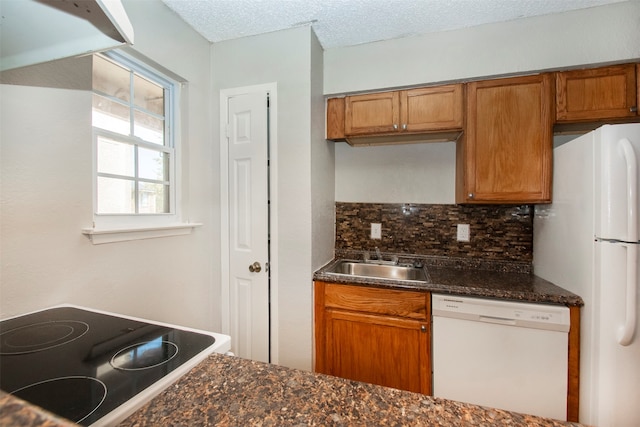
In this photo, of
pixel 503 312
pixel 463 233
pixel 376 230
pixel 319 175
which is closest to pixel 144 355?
pixel 319 175

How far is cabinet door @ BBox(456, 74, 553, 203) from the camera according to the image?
1645 mm

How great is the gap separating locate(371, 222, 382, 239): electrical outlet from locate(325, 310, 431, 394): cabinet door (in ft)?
2.42

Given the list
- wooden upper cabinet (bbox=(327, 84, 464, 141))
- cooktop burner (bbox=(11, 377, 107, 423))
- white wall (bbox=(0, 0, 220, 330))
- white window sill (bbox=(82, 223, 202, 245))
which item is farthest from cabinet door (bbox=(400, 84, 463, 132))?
cooktop burner (bbox=(11, 377, 107, 423))

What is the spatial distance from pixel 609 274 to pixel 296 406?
1.49 m

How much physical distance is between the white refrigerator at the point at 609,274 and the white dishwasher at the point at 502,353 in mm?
114

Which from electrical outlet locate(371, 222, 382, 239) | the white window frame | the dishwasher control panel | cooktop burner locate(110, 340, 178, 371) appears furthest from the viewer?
electrical outlet locate(371, 222, 382, 239)

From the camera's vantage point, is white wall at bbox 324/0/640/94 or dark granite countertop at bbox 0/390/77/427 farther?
white wall at bbox 324/0/640/94

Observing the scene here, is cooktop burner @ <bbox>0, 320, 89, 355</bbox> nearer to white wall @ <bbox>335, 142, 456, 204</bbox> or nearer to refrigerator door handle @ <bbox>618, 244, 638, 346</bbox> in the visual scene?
white wall @ <bbox>335, 142, 456, 204</bbox>

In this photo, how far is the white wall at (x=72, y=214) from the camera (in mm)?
971

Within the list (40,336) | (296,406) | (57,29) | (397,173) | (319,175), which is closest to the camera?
(296,406)

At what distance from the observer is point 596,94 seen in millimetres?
1601

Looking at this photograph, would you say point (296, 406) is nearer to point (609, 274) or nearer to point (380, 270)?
point (609, 274)

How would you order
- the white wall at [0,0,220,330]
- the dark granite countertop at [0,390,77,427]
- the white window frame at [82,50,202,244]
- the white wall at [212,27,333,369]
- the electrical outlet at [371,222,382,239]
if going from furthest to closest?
the electrical outlet at [371,222,382,239] → the white wall at [212,27,333,369] → the white window frame at [82,50,202,244] → the white wall at [0,0,220,330] → the dark granite countertop at [0,390,77,427]

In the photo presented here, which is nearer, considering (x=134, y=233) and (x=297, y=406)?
(x=297, y=406)
